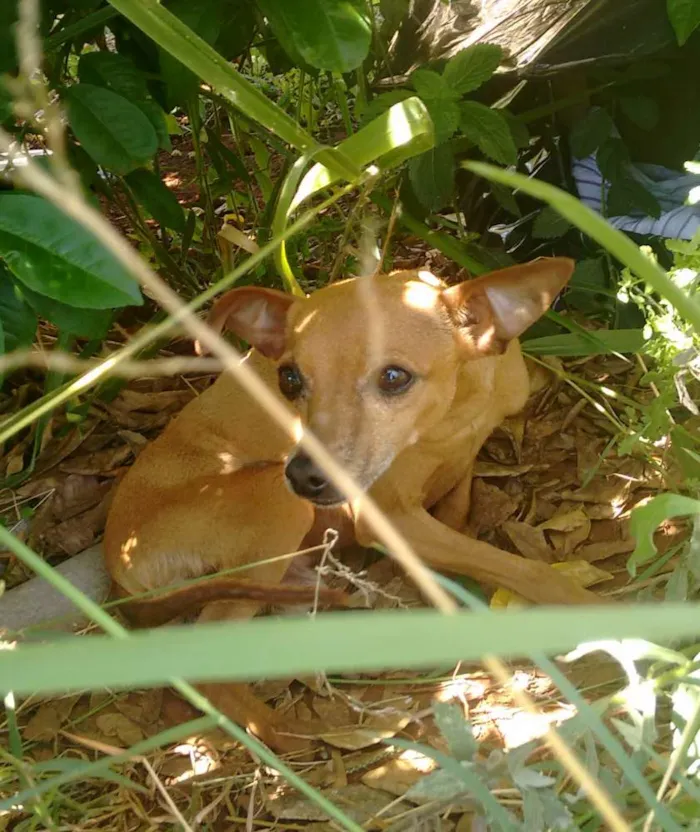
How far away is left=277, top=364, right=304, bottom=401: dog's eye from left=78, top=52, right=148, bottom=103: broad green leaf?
2.79ft

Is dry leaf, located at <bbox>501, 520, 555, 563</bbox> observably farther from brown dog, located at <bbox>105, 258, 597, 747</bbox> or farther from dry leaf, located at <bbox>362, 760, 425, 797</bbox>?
dry leaf, located at <bbox>362, 760, 425, 797</bbox>

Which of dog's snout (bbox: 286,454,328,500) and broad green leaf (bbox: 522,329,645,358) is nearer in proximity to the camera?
dog's snout (bbox: 286,454,328,500)

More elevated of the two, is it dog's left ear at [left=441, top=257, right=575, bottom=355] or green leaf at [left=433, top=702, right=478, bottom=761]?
dog's left ear at [left=441, top=257, right=575, bottom=355]

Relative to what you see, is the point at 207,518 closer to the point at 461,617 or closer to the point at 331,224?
the point at 331,224

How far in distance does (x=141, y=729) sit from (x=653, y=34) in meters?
2.50

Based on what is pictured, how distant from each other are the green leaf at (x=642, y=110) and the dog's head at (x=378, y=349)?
1037 millimetres

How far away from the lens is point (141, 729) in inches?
85.9

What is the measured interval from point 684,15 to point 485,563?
1507 mm

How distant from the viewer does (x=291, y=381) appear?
2.21m

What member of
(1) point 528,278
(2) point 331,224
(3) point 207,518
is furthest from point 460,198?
(3) point 207,518

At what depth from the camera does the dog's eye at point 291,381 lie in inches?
86.2

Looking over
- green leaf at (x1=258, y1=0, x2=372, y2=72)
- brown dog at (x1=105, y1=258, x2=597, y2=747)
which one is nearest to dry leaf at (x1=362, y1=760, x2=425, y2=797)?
brown dog at (x1=105, y1=258, x2=597, y2=747)

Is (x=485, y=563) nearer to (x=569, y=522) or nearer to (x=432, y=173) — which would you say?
(x=569, y=522)

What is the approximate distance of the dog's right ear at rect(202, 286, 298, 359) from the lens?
7.14ft
